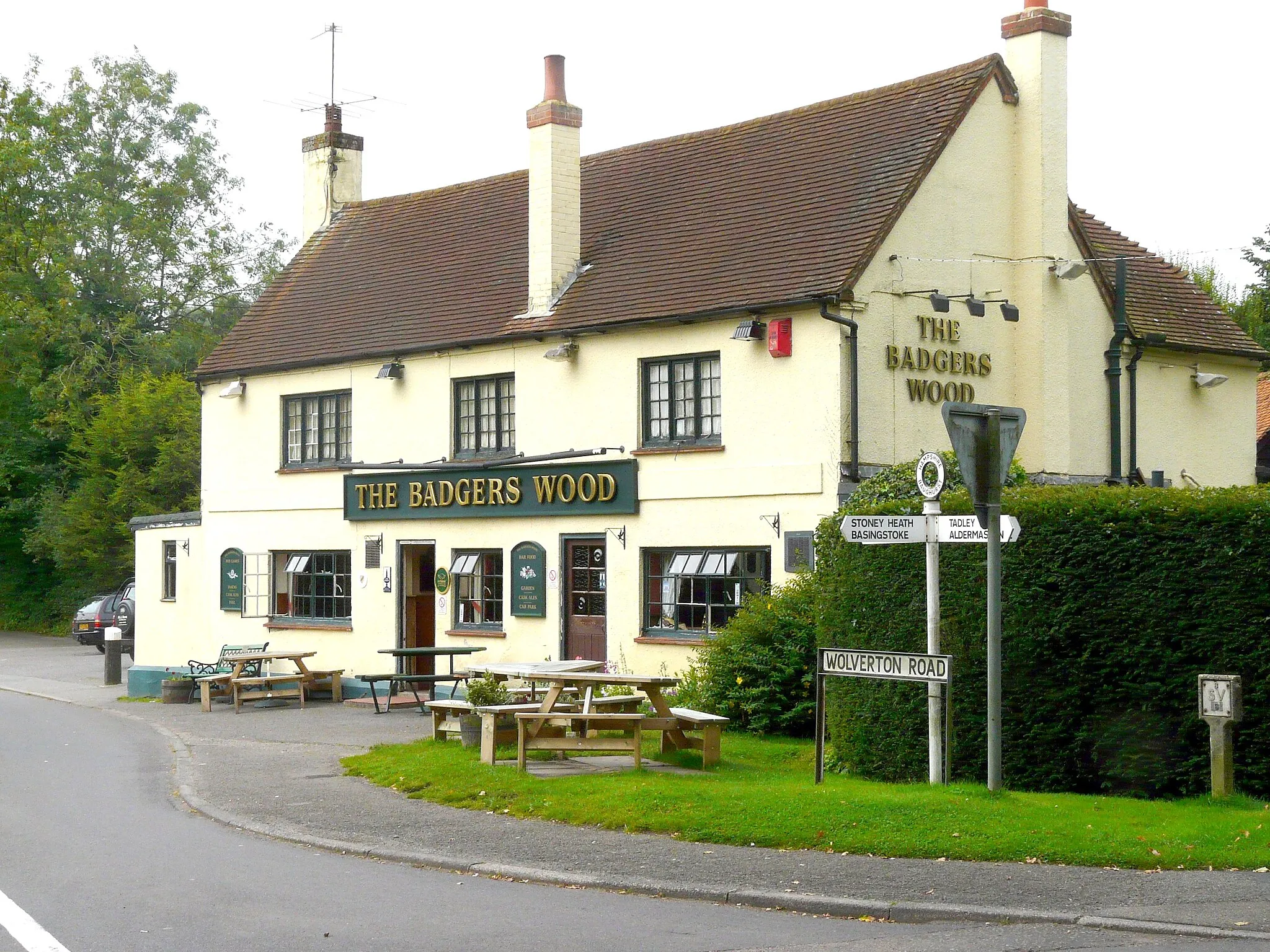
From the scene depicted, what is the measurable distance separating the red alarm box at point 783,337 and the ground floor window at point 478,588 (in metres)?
6.18

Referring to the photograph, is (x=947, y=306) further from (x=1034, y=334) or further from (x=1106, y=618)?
(x=1106, y=618)

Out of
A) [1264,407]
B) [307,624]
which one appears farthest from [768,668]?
[1264,407]

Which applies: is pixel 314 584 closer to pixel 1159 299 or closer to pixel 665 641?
pixel 665 641

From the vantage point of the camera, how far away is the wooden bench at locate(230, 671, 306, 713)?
24078mm

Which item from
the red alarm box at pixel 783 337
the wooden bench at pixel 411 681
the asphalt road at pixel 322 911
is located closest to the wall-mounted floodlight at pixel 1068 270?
the red alarm box at pixel 783 337

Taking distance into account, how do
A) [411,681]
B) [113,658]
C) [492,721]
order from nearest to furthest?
1. [492,721]
2. [411,681]
3. [113,658]

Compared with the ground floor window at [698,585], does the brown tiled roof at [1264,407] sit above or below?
above

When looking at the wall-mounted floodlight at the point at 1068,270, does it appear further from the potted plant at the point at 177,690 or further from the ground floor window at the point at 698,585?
the potted plant at the point at 177,690

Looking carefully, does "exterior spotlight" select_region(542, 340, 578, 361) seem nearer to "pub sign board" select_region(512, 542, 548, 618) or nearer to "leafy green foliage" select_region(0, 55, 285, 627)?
"pub sign board" select_region(512, 542, 548, 618)

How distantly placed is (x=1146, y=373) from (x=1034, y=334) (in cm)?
268

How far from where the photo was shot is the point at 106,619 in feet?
127

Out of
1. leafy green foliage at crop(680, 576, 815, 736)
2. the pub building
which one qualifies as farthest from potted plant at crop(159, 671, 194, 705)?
leafy green foliage at crop(680, 576, 815, 736)

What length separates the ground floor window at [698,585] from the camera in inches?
801

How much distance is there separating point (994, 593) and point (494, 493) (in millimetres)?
12894
